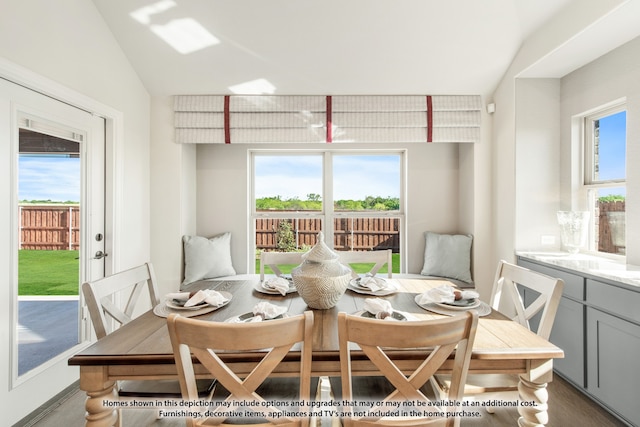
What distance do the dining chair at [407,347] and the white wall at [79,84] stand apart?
203 cm

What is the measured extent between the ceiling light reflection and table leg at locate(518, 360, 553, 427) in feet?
9.91

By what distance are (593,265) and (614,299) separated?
0.39 metres

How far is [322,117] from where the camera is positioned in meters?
3.23

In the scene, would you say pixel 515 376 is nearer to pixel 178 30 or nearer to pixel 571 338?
pixel 571 338

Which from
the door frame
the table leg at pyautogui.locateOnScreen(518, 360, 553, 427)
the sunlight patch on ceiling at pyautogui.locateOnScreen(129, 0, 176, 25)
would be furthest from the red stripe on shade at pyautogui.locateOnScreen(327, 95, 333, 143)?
the table leg at pyautogui.locateOnScreen(518, 360, 553, 427)

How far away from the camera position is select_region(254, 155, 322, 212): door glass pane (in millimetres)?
3768

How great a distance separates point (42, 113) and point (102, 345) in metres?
1.70

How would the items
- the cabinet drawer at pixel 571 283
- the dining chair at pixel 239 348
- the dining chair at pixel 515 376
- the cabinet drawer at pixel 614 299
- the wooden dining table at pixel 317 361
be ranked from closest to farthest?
the dining chair at pixel 239 348 < the wooden dining table at pixel 317 361 < the dining chair at pixel 515 376 < the cabinet drawer at pixel 614 299 < the cabinet drawer at pixel 571 283

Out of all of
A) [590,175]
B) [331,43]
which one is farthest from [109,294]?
[590,175]

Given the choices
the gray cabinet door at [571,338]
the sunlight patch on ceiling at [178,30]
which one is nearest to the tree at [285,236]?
the sunlight patch on ceiling at [178,30]

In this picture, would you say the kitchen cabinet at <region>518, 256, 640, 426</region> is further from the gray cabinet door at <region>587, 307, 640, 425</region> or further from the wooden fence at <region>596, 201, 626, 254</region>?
the wooden fence at <region>596, 201, 626, 254</region>

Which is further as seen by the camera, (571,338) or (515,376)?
(571,338)

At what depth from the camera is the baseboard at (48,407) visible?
6.32 ft

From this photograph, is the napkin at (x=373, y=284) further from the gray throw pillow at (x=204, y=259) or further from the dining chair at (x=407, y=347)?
the gray throw pillow at (x=204, y=259)
